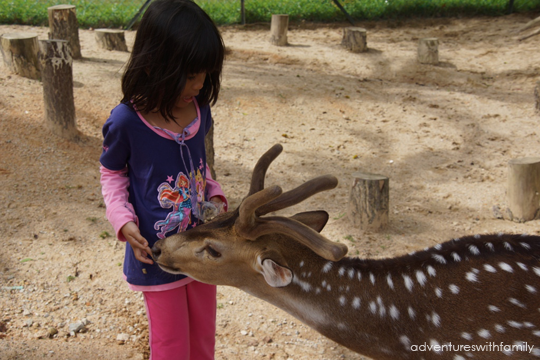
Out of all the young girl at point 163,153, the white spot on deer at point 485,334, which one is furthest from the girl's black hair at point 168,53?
the white spot on deer at point 485,334

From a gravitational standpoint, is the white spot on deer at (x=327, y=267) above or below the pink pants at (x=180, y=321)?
above

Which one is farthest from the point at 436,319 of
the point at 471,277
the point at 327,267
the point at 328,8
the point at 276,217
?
the point at 328,8

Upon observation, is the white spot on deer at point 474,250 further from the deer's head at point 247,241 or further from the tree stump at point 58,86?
the tree stump at point 58,86

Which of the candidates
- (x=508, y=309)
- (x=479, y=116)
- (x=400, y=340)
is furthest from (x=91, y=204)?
(x=479, y=116)

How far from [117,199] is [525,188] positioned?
3.89 m

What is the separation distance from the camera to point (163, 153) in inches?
85.9

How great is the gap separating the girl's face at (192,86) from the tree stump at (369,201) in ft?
8.64

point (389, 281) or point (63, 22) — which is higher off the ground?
point (63, 22)

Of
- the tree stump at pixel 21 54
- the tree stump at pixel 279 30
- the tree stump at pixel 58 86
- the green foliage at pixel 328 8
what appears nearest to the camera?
the tree stump at pixel 58 86

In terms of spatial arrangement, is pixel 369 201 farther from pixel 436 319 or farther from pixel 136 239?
pixel 136 239

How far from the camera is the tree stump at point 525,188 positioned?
4.66 m

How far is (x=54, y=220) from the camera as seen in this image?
4.34 meters

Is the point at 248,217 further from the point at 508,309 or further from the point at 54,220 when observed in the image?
the point at 54,220

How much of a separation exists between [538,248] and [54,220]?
3.62 meters
